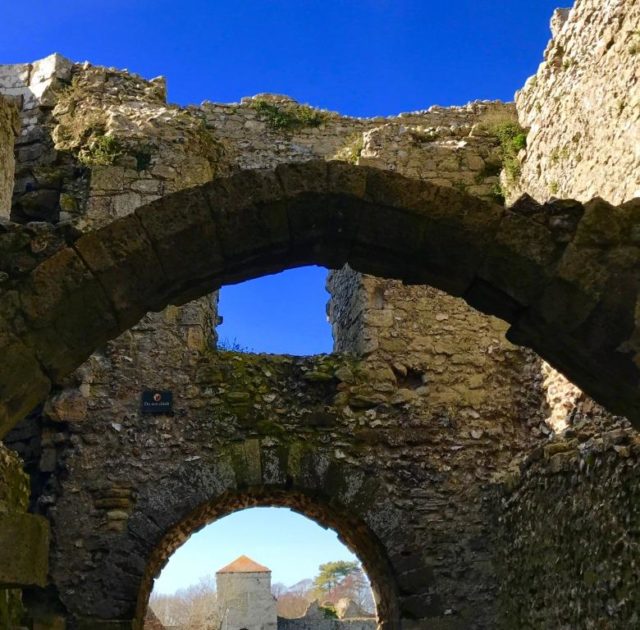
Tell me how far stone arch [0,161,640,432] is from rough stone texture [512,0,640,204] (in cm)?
277

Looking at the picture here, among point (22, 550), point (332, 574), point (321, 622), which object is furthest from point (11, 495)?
point (332, 574)

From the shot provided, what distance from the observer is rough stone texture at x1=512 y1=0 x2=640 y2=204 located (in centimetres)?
654

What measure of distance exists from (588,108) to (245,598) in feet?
71.5

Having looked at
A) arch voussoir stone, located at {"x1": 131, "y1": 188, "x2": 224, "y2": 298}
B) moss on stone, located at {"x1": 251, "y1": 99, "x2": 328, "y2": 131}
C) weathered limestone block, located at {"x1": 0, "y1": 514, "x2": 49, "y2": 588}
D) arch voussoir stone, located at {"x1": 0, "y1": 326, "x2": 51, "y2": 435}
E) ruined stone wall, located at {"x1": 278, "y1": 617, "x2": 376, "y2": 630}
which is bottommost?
weathered limestone block, located at {"x1": 0, "y1": 514, "x2": 49, "y2": 588}

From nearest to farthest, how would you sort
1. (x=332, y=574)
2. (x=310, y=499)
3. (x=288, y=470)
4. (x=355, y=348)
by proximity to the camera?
(x=288, y=470) < (x=310, y=499) < (x=355, y=348) < (x=332, y=574)

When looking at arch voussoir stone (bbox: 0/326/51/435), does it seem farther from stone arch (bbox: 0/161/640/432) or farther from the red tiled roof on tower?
the red tiled roof on tower

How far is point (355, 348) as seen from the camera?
9.08 metres

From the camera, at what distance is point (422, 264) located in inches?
163

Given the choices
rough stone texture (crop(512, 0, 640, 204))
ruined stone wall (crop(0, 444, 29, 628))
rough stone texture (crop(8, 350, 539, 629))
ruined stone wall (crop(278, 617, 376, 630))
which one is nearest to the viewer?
ruined stone wall (crop(0, 444, 29, 628))

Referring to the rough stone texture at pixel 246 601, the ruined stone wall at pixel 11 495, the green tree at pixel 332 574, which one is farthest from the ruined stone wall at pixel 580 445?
the green tree at pixel 332 574

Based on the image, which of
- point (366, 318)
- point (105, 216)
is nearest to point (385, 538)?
point (366, 318)

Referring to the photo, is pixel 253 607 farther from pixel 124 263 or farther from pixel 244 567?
pixel 124 263

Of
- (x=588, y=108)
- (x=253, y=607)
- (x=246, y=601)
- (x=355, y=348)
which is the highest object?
(x=588, y=108)

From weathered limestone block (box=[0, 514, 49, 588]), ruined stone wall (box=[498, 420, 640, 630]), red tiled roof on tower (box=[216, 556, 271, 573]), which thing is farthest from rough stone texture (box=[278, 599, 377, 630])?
weathered limestone block (box=[0, 514, 49, 588])
